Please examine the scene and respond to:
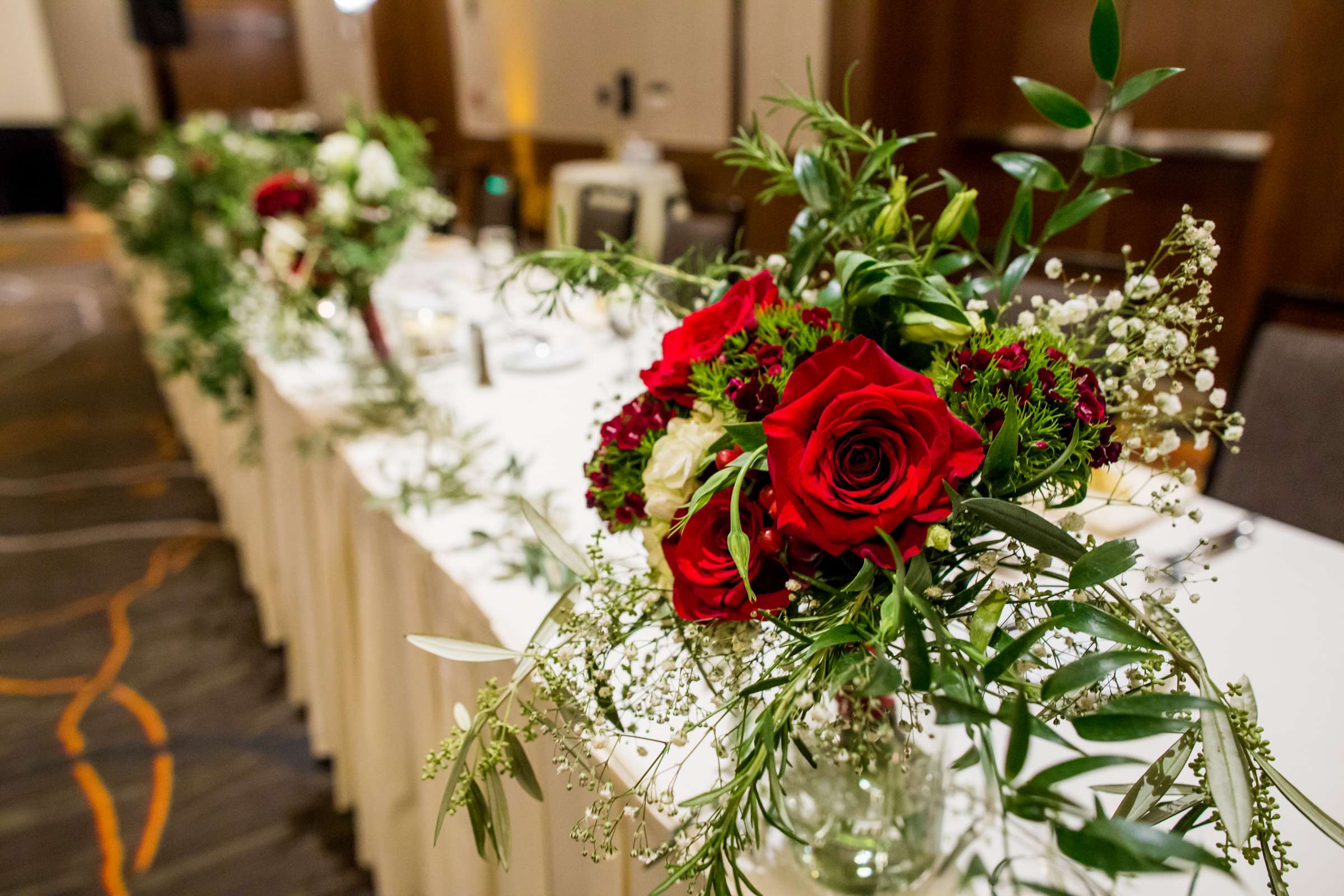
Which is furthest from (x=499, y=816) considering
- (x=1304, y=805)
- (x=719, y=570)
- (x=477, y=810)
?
(x=1304, y=805)

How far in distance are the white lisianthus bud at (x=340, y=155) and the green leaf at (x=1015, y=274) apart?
4.43 feet

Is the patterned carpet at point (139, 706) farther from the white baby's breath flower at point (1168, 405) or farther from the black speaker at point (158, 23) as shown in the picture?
the black speaker at point (158, 23)

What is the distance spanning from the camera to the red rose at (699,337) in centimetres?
64

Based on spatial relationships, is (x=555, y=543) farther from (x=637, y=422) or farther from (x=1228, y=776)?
(x=1228, y=776)

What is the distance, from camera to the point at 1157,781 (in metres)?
0.50

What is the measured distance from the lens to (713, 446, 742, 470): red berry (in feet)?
1.92

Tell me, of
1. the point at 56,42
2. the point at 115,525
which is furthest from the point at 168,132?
the point at 56,42

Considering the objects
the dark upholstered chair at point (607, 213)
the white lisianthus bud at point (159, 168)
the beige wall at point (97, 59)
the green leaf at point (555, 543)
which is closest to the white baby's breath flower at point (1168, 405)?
the green leaf at point (555, 543)

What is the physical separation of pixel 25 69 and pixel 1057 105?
1212 centimetres

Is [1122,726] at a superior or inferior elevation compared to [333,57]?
inferior

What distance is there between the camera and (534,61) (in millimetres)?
6344

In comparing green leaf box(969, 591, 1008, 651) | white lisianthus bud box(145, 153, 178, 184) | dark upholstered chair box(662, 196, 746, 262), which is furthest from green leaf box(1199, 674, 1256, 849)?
white lisianthus bud box(145, 153, 178, 184)

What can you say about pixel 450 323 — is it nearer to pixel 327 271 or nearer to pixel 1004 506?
pixel 327 271

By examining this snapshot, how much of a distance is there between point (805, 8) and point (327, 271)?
3.28m
